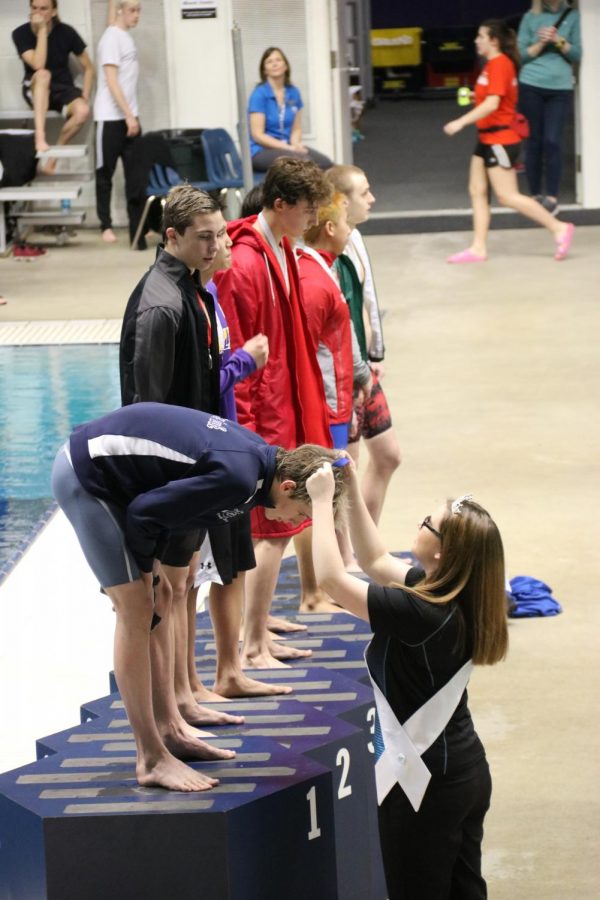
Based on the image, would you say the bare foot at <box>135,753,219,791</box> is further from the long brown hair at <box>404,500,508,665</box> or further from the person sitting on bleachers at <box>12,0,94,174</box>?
the person sitting on bleachers at <box>12,0,94,174</box>

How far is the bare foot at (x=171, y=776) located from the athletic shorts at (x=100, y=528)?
455mm

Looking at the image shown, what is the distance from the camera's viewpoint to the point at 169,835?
3379 mm

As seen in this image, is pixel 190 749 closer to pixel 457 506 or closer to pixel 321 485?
pixel 321 485

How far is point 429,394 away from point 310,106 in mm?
6095

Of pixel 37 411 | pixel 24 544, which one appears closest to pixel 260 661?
pixel 24 544

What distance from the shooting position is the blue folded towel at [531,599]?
5.70 metres

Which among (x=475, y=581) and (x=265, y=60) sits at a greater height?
(x=265, y=60)

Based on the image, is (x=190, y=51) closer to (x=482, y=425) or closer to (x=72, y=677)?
(x=482, y=425)

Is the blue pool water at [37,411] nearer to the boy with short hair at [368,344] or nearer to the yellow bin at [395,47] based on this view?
the boy with short hair at [368,344]

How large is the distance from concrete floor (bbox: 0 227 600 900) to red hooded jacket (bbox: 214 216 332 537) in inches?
42.8

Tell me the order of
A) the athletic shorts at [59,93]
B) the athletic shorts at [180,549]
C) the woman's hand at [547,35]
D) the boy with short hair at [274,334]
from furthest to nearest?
the athletic shorts at [59,93], the woman's hand at [547,35], the boy with short hair at [274,334], the athletic shorts at [180,549]

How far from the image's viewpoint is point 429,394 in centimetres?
898

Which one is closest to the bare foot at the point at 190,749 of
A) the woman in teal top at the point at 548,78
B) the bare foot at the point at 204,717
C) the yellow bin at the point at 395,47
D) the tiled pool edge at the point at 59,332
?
the bare foot at the point at 204,717

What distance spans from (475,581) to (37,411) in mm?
6125
